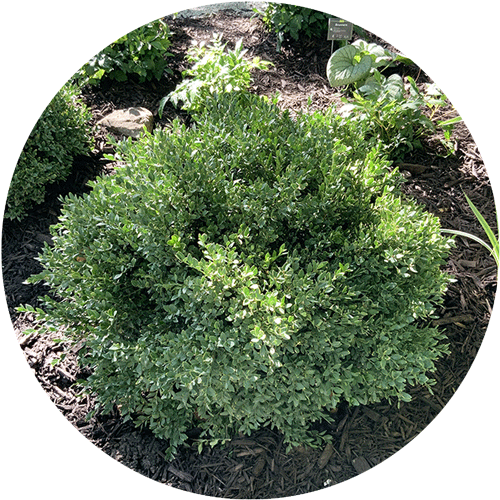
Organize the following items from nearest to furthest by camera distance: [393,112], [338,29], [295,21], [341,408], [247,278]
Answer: [247,278], [341,408], [393,112], [338,29], [295,21]

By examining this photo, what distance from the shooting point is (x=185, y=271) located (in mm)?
2637

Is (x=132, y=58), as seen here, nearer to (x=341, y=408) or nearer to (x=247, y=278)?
(x=247, y=278)

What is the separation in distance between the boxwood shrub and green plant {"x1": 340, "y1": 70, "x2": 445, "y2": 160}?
3.88 feet

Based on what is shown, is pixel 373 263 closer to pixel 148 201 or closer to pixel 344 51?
pixel 148 201

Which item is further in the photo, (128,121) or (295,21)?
(295,21)

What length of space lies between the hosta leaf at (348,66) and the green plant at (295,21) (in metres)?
0.84

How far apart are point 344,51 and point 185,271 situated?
9.48 feet

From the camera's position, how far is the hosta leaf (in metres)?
4.46

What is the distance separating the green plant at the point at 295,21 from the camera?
5125 mm

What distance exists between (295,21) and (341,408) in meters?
3.92

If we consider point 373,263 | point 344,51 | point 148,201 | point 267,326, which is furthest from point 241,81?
point 267,326

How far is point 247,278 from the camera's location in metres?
2.44

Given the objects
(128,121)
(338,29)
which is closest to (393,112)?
(338,29)

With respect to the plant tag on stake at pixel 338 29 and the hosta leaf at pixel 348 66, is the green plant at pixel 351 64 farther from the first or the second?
the plant tag on stake at pixel 338 29
